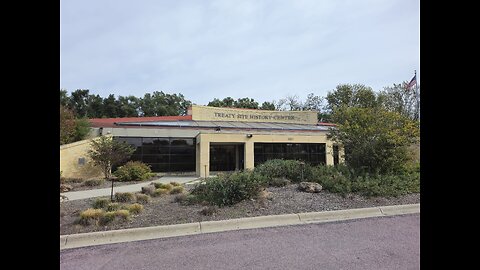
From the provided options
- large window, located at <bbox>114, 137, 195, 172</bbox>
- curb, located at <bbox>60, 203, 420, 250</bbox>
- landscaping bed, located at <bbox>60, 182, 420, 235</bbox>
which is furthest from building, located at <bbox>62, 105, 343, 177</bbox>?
curb, located at <bbox>60, 203, 420, 250</bbox>

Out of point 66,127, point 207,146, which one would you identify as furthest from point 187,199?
point 66,127

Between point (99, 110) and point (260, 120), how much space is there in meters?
37.7

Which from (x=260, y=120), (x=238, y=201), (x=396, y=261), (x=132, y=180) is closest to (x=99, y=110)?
(x=260, y=120)

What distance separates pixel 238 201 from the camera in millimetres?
8844

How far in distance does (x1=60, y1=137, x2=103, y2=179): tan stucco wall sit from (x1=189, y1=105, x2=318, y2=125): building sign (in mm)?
11761

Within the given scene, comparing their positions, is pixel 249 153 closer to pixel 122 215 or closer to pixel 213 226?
pixel 122 215

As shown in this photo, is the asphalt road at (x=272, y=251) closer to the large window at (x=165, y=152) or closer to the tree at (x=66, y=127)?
the tree at (x=66, y=127)

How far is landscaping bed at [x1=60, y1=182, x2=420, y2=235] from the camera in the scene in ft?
23.6

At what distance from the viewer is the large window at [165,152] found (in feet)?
78.6

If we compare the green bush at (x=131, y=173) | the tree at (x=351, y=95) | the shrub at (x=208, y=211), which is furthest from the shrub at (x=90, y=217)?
the tree at (x=351, y=95)

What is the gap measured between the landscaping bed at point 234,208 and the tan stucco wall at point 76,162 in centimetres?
1046

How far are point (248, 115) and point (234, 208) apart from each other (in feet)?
83.1
